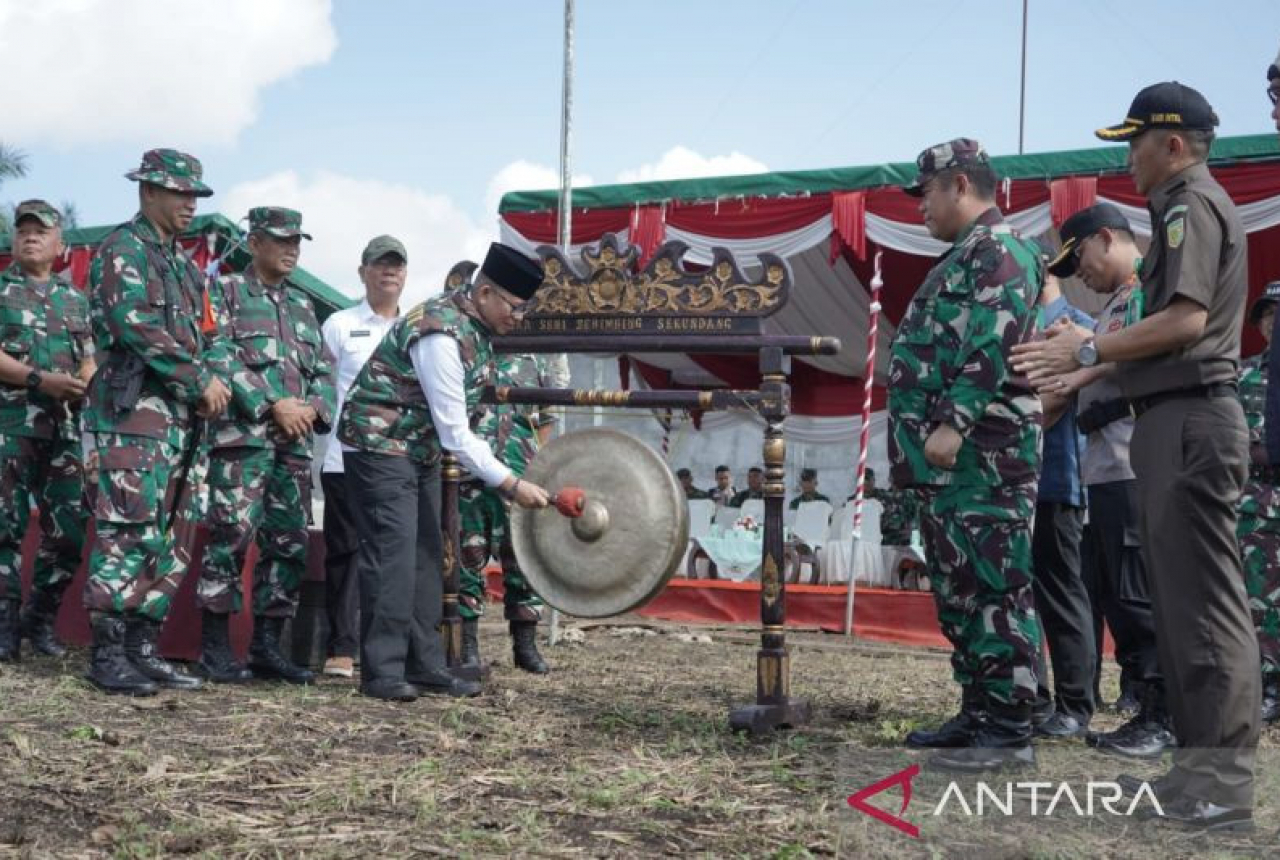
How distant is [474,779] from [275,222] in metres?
3.03

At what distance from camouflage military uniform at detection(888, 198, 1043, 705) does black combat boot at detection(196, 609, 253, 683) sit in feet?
9.70

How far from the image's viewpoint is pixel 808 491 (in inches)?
491

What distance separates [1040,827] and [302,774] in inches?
77.0

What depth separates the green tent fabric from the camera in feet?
27.6

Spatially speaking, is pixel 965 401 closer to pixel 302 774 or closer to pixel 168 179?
pixel 302 774

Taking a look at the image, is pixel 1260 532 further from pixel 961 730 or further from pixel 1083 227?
pixel 961 730

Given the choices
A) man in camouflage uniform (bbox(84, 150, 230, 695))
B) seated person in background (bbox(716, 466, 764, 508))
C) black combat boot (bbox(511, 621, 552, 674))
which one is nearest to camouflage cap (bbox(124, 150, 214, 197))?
man in camouflage uniform (bbox(84, 150, 230, 695))

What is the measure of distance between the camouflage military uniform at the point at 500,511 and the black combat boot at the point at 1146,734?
258 centimetres

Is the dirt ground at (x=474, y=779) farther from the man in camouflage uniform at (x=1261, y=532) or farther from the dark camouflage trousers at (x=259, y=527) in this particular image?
the man in camouflage uniform at (x=1261, y=532)

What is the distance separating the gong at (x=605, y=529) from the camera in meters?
4.70

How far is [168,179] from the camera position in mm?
4938

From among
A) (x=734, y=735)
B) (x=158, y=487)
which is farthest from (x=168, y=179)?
(x=734, y=735)

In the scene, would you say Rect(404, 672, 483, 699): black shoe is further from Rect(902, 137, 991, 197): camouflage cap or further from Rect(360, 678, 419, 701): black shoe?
Rect(902, 137, 991, 197): camouflage cap

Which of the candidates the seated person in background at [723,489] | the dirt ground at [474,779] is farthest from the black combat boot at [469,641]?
the seated person in background at [723,489]
